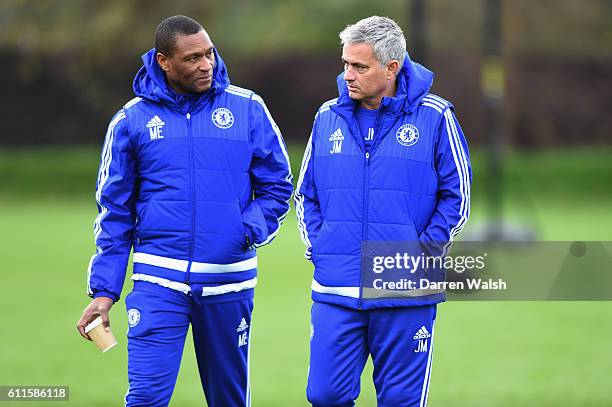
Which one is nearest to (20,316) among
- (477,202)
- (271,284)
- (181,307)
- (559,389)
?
(271,284)

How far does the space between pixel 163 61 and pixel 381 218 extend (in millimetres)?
1395

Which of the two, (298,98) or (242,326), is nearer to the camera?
(242,326)

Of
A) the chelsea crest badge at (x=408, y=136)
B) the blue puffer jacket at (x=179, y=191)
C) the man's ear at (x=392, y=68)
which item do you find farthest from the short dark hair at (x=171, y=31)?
the chelsea crest badge at (x=408, y=136)

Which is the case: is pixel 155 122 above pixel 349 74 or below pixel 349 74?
below

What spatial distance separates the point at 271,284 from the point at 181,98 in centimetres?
892

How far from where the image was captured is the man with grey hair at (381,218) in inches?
213

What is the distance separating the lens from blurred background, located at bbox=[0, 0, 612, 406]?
635 inches

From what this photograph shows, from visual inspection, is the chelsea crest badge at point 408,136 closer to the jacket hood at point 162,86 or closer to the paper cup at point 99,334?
the jacket hood at point 162,86

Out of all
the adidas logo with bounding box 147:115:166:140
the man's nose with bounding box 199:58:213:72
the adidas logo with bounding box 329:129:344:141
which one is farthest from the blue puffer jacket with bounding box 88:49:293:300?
the adidas logo with bounding box 329:129:344:141

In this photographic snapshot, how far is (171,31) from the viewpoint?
5.71m

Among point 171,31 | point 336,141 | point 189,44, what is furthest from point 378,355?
point 171,31

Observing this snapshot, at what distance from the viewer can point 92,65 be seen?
101 ft

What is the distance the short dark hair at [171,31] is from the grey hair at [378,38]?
819 mm
